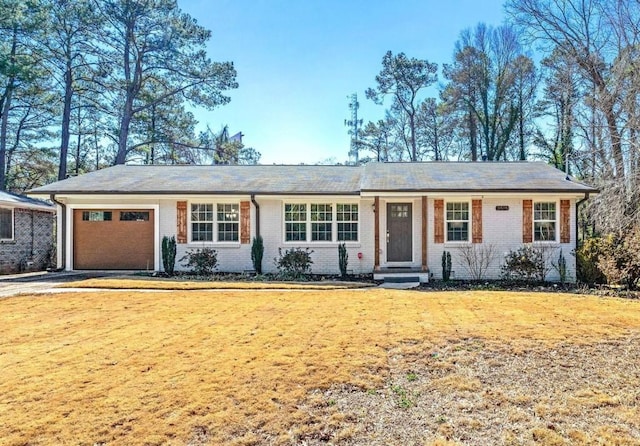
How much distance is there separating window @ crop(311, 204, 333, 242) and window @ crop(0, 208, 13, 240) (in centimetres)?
1122

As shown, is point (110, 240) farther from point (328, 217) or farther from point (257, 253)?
point (328, 217)

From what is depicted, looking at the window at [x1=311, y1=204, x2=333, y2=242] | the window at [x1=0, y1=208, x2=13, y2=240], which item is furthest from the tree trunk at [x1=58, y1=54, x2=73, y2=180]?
the window at [x1=311, y1=204, x2=333, y2=242]

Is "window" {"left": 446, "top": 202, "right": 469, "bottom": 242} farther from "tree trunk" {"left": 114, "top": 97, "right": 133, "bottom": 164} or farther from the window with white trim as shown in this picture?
"tree trunk" {"left": 114, "top": 97, "right": 133, "bottom": 164}

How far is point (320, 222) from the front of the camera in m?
13.7

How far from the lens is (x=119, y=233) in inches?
561

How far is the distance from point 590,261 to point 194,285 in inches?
458

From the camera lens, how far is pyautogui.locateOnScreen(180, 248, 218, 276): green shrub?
13.4 m

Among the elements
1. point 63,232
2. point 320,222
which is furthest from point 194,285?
point 63,232

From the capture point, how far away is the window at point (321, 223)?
44.9 ft

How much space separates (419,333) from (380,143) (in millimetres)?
28921

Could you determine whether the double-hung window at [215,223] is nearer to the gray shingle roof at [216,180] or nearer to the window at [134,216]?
the gray shingle roof at [216,180]

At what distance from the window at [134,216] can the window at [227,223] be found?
8.80ft


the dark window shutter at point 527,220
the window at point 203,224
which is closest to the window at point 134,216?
the window at point 203,224

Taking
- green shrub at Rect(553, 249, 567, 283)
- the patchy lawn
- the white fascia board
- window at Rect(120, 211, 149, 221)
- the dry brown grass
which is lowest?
the patchy lawn
